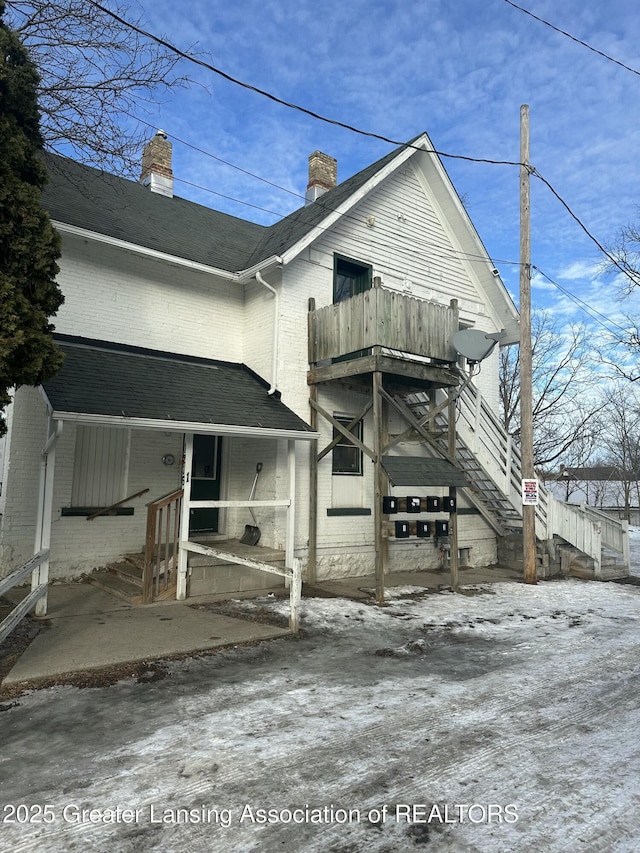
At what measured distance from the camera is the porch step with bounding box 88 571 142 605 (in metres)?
8.36

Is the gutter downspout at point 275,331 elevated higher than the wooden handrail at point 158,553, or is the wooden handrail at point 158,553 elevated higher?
the gutter downspout at point 275,331

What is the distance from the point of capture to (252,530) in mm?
11039

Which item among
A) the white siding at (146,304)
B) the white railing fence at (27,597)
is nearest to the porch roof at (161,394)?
the white siding at (146,304)

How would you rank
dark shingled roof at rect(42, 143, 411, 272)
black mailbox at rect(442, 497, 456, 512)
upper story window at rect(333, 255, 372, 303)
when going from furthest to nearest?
upper story window at rect(333, 255, 372, 303)
dark shingled roof at rect(42, 143, 411, 272)
black mailbox at rect(442, 497, 456, 512)

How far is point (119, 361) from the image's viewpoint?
371 inches

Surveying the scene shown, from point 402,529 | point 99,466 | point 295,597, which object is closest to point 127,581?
point 99,466

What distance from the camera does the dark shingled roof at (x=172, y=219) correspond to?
34.5 ft

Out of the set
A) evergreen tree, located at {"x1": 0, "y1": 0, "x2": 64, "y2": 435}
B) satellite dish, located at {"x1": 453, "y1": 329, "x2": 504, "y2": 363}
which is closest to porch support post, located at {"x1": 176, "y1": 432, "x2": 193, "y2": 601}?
evergreen tree, located at {"x1": 0, "y1": 0, "x2": 64, "y2": 435}

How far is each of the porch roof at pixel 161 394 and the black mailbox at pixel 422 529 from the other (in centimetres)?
241

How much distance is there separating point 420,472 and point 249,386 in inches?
140

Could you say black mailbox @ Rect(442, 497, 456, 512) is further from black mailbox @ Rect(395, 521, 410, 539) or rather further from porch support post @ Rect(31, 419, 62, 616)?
porch support post @ Rect(31, 419, 62, 616)

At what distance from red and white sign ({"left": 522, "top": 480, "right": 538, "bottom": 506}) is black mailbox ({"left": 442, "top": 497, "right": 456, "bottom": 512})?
1.70 meters

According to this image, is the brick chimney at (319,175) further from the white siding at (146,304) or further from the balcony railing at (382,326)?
the balcony railing at (382,326)

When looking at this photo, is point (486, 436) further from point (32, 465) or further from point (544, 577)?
point (32, 465)
